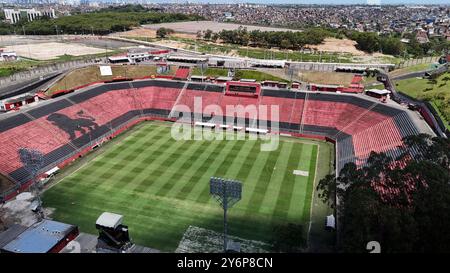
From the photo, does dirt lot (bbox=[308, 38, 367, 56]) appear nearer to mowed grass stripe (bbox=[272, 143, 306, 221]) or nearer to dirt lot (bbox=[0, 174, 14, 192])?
mowed grass stripe (bbox=[272, 143, 306, 221])

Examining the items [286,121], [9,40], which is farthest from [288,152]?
[9,40]

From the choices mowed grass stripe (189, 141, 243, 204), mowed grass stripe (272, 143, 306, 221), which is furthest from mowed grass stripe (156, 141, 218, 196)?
mowed grass stripe (272, 143, 306, 221)

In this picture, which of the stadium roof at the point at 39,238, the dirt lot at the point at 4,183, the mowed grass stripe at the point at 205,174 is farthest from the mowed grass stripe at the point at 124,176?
the dirt lot at the point at 4,183

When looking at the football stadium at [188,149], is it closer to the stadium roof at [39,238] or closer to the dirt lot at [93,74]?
the stadium roof at [39,238]

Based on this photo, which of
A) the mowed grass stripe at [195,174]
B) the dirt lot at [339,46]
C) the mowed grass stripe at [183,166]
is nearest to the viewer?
the mowed grass stripe at [195,174]

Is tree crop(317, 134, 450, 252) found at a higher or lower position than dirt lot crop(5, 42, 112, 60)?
lower
